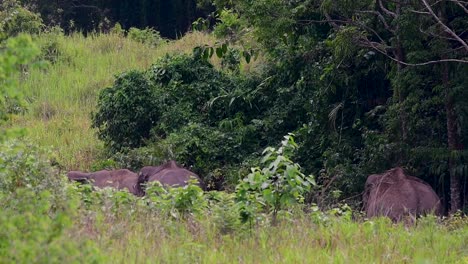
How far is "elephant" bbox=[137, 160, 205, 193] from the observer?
13.0m

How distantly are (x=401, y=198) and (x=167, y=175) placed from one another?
381 cm

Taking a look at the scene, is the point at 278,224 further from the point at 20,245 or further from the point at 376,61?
the point at 376,61

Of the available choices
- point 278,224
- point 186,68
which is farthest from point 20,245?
point 186,68

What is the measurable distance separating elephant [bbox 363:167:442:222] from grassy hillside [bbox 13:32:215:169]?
6577 mm

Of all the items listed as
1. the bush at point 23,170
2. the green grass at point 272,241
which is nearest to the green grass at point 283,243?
the green grass at point 272,241

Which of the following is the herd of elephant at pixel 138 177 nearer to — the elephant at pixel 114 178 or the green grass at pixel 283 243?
the elephant at pixel 114 178

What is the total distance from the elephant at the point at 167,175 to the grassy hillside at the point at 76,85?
2764 mm

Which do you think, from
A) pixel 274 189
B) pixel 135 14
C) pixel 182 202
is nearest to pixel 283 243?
pixel 274 189

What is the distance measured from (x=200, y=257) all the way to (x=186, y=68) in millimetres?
10533

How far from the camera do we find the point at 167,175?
1316 centimetres

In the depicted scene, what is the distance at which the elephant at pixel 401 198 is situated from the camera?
10.7 metres

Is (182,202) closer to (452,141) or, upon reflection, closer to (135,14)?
(452,141)

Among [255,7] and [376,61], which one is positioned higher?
[255,7]

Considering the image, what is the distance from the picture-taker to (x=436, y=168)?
12055 mm
